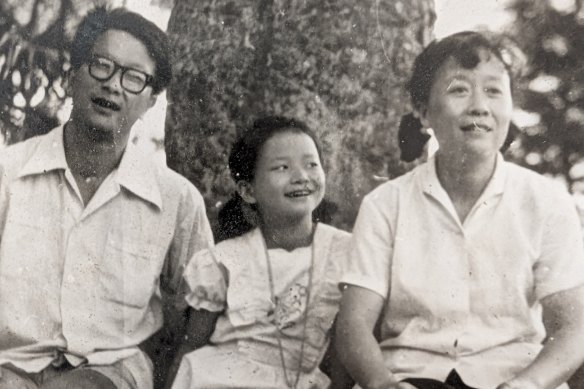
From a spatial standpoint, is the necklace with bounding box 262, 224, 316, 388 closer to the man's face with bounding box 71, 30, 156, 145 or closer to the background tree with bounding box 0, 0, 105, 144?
the man's face with bounding box 71, 30, 156, 145

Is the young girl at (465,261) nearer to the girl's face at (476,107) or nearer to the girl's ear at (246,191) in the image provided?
the girl's face at (476,107)

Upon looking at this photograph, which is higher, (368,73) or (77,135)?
(368,73)

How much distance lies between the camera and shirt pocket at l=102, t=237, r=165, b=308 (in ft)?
10.9

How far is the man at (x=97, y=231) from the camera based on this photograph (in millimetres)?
3311

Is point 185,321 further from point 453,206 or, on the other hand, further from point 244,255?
point 453,206

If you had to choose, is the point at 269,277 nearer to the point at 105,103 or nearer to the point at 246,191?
the point at 246,191

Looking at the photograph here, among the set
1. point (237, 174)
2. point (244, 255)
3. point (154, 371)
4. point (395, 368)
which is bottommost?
point (154, 371)

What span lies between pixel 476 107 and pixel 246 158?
30.4 inches

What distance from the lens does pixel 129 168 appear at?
3400 mm

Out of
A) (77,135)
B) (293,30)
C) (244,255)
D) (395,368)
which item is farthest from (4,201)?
(395,368)

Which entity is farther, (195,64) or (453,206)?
(195,64)

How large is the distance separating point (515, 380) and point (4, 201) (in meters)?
1.82

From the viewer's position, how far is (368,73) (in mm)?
3250

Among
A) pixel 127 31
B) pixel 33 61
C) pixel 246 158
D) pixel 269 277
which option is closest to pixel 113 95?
pixel 127 31
